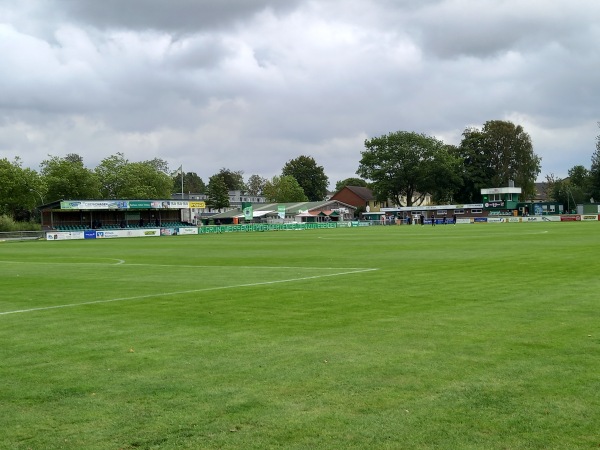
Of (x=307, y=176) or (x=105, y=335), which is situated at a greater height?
(x=307, y=176)

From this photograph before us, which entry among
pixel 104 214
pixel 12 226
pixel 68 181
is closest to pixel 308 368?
pixel 12 226

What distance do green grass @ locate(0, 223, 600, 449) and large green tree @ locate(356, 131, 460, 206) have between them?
122m

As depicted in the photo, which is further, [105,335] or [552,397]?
[105,335]

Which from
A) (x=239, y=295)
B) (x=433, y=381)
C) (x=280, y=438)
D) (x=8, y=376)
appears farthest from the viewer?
(x=239, y=295)

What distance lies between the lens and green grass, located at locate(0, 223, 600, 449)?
615 cm

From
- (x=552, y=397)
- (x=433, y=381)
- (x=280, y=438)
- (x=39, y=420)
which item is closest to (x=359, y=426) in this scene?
(x=280, y=438)

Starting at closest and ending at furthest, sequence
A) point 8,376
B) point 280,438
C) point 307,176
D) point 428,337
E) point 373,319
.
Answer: point 280,438
point 8,376
point 428,337
point 373,319
point 307,176

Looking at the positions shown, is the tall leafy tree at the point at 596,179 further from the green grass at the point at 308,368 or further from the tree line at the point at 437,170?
the green grass at the point at 308,368

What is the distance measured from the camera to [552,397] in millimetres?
6961

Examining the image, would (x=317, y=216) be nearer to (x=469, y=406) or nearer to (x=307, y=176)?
(x=307, y=176)

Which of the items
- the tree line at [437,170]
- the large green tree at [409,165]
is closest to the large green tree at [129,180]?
the tree line at [437,170]

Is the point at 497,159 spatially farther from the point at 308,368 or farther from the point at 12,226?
the point at 308,368

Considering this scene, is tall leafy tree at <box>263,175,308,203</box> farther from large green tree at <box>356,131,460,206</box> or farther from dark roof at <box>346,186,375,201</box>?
large green tree at <box>356,131,460,206</box>

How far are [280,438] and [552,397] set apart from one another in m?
3.14
